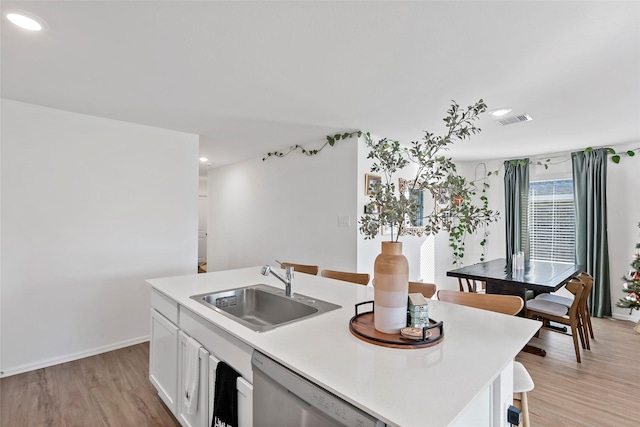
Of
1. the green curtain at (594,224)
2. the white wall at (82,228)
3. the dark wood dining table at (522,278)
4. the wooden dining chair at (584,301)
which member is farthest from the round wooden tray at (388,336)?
the green curtain at (594,224)

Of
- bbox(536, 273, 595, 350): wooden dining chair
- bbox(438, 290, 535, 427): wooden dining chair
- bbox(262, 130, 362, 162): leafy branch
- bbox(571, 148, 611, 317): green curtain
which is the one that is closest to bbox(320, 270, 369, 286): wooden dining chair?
bbox(438, 290, 535, 427): wooden dining chair

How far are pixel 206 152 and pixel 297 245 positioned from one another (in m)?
2.04

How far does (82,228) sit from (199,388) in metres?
2.35

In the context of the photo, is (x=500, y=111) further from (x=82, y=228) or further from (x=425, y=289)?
(x=82, y=228)

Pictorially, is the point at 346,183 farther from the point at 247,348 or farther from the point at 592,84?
the point at 247,348

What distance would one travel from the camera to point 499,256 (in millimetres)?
5426

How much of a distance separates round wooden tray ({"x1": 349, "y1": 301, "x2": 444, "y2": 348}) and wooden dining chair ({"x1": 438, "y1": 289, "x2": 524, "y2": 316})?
2.23 ft

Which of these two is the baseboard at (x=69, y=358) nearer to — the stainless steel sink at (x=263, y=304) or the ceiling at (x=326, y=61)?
the stainless steel sink at (x=263, y=304)

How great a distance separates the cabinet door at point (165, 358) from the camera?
1898 millimetres

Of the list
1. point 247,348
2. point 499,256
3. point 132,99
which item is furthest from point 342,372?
point 499,256

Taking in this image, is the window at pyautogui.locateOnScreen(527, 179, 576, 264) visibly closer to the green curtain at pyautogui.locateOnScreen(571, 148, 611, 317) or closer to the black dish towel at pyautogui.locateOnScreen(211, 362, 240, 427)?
the green curtain at pyautogui.locateOnScreen(571, 148, 611, 317)

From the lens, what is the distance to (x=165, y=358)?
80.0 inches

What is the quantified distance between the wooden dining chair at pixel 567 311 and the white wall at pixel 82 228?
3859 millimetres

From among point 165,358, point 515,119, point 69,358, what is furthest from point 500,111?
point 69,358
